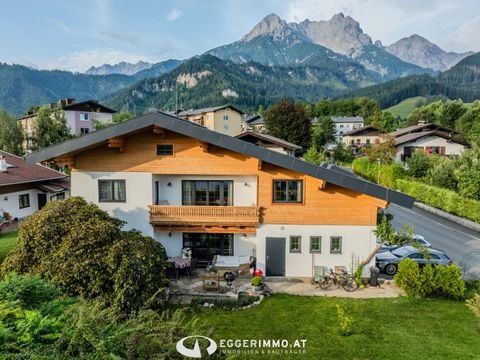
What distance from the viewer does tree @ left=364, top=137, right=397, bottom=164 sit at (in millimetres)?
46125

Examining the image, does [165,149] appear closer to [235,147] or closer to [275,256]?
[235,147]

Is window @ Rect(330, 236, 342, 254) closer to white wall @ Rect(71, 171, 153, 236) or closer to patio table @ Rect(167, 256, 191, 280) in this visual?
patio table @ Rect(167, 256, 191, 280)

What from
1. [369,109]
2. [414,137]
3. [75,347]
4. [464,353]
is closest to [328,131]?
[414,137]

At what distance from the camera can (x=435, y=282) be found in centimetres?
1332

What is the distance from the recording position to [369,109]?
140625 millimetres

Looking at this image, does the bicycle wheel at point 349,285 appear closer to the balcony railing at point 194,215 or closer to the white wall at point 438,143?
the balcony railing at point 194,215

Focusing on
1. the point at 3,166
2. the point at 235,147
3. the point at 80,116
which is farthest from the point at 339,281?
the point at 80,116

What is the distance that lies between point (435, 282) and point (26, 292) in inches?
556

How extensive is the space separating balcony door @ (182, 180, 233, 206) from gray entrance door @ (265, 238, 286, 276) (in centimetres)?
288

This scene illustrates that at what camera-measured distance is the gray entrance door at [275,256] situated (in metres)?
15.6

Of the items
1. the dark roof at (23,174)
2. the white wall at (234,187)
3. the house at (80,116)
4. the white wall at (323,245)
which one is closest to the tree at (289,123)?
the house at (80,116)

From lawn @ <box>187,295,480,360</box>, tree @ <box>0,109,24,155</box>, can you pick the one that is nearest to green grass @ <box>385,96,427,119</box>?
tree @ <box>0,109,24,155</box>

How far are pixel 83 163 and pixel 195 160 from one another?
5497 mm

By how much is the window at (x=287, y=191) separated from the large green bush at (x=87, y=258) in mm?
6359
